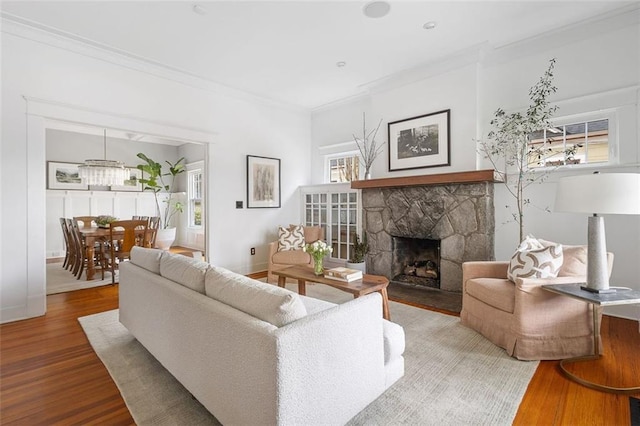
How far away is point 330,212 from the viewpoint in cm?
527

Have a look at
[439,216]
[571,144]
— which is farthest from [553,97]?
[439,216]

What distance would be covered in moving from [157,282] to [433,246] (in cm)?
355

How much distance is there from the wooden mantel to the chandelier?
438 centimetres

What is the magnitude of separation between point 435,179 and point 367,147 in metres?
1.48

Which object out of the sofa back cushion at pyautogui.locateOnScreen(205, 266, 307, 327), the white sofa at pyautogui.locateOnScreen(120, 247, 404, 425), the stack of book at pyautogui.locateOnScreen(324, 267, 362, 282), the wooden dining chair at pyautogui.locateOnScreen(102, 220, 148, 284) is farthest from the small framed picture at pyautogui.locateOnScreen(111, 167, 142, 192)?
the sofa back cushion at pyautogui.locateOnScreen(205, 266, 307, 327)

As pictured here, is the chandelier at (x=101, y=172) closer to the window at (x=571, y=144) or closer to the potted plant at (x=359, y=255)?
the potted plant at (x=359, y=255)

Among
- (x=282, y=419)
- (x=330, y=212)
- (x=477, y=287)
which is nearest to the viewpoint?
(x=282, y=419)

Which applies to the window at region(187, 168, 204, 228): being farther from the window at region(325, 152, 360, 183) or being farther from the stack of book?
the stack of book

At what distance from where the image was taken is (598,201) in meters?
1.91

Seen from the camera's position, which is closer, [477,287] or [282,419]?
[282,419]

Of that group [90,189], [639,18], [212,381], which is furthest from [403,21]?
[90,189]

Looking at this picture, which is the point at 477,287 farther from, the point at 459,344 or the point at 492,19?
the point at 492,19

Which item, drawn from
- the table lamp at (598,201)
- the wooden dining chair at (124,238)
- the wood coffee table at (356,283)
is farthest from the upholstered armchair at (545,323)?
the wooden dining chair at (124,238)

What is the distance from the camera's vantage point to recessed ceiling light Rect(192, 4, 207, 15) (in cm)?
278
